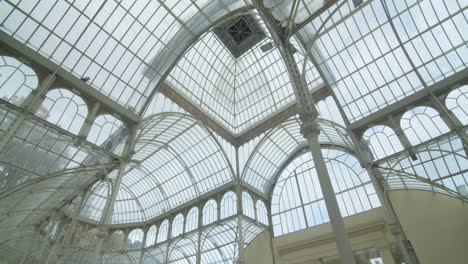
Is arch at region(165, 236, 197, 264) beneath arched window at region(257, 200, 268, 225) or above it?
beneath

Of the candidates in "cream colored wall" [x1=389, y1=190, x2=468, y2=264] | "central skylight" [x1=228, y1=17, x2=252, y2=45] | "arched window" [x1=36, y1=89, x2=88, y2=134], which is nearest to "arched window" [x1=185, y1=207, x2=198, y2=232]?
"arched window" [x1=36, y1=89, x2=88, y2=134]

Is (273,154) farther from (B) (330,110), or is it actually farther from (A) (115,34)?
(A) (115,34)

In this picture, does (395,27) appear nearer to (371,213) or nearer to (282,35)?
(282,35)

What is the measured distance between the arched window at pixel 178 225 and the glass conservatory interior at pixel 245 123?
289 mm

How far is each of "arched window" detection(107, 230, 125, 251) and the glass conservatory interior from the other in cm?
360

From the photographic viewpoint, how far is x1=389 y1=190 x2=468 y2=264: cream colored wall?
2342 centimetres

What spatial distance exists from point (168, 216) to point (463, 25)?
135 ft

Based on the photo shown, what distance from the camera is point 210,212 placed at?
3638 centimetres

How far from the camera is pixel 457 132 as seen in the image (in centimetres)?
2181

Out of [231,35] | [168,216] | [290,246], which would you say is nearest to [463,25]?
[231,35]

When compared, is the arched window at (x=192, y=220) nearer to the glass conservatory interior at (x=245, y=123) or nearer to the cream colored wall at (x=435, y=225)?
the glass conservatory interior at (x=245, y=123)

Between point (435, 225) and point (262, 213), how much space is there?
19439mm

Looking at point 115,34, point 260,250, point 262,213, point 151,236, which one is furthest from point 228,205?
point 115,34

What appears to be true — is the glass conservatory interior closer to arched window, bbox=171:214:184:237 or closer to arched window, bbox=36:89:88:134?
arched window, bbox=36:89:88:134
